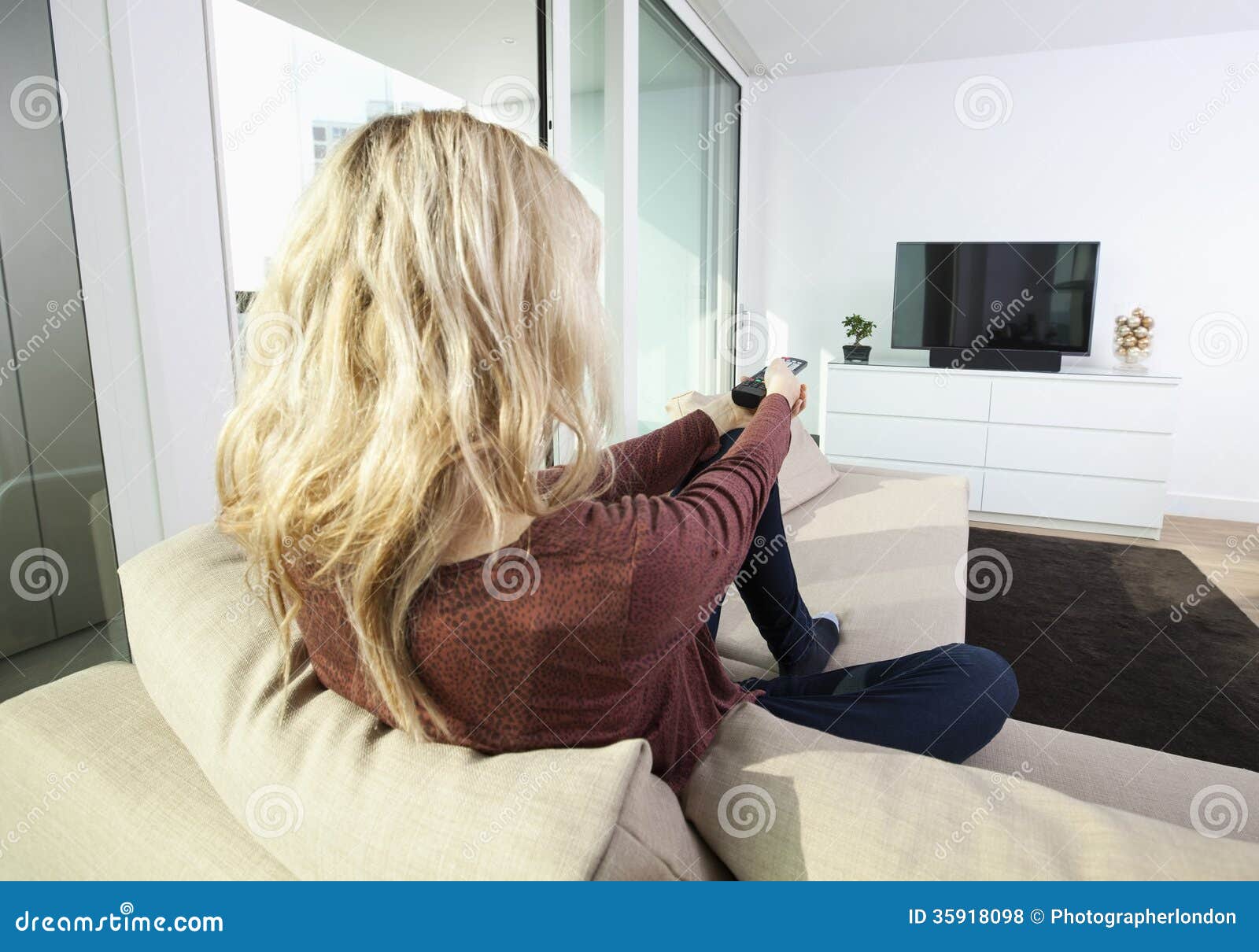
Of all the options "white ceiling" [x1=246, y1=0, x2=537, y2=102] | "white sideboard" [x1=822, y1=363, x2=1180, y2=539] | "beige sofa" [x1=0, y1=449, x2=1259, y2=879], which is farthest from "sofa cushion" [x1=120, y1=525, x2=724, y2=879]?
"white sideboard" [x1=822, y1=363, x2=1180, y2=539]

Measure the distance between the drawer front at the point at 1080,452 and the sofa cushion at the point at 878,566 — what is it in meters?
1.36

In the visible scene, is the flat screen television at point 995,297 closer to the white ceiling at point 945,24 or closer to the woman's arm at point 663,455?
the white ceiling at point 945,24

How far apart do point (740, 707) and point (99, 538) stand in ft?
3.83

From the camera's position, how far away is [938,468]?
418 cm

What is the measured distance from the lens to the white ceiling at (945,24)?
11.7 feet

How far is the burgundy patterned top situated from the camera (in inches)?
26.4

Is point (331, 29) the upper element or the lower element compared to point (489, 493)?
upper

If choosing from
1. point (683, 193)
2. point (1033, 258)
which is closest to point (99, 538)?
point (683, 193)

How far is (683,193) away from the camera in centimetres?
376

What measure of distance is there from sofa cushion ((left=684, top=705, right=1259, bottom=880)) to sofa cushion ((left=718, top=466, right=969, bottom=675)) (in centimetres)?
85

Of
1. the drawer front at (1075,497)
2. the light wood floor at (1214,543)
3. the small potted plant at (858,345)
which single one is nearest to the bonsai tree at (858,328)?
the small potted plant at (858,345)

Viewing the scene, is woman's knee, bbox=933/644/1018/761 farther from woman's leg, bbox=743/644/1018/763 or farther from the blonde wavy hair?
the blonde wavy hair
